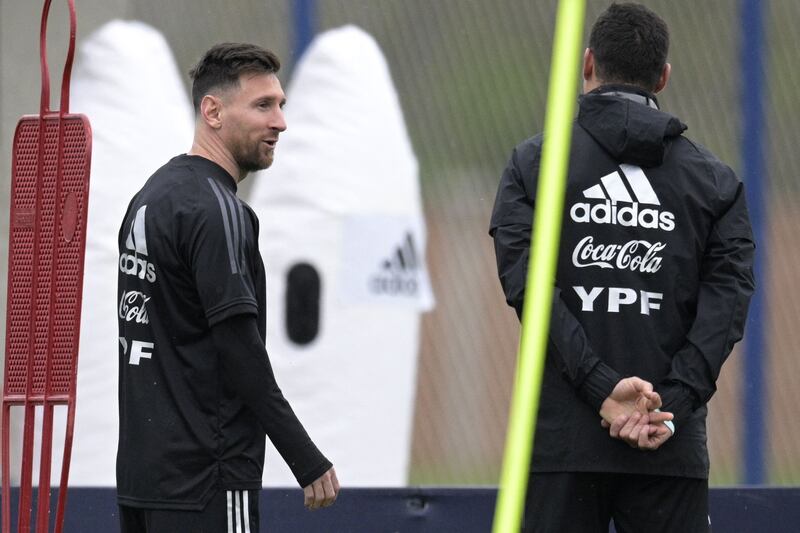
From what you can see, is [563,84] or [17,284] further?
[17,284]

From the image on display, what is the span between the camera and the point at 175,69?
18.7 ft

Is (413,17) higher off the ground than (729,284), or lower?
higher

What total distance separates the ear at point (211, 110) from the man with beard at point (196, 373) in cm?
17

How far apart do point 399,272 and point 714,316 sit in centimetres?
212

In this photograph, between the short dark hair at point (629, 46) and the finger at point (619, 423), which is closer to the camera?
the finger at point (619, 423)

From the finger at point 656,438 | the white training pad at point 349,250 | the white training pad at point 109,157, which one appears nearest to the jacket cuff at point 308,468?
the finger at point 656,438

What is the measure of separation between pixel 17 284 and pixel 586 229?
169cm

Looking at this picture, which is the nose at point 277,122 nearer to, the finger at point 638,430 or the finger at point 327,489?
the finger at point 327,489

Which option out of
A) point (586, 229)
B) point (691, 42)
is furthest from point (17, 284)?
point (691, 42)

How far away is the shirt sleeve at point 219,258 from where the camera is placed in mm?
3473

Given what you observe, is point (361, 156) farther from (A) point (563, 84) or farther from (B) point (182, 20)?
(A) point (563, 84)

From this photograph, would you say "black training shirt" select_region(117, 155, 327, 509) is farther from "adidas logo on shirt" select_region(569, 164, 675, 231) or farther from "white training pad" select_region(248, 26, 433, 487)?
"white training pad" select_region(248, 26, 433, 487)

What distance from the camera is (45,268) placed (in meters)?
4.07

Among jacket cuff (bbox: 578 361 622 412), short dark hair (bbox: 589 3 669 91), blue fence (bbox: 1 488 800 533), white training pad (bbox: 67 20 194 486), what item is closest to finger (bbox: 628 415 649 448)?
jacket cuff (bbox: 578 361 622 412)
